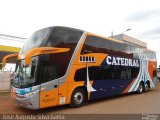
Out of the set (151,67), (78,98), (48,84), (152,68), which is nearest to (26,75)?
(48,84)

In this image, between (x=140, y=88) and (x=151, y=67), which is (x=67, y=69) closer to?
(x=140, y=88)

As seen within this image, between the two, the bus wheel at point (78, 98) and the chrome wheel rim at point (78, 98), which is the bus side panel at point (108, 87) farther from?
the chrome wheel rim at point (78, 98)

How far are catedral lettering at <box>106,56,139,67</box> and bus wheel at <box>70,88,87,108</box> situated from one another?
288 centimetres

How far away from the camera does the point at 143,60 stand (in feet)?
Result: 59.4

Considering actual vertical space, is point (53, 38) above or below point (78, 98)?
above

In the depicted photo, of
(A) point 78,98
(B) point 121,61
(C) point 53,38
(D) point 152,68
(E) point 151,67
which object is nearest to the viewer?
(C) point 53,38

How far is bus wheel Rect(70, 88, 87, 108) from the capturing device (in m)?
11.1

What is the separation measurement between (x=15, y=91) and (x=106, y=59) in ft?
19.0

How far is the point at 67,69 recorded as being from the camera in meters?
10.8

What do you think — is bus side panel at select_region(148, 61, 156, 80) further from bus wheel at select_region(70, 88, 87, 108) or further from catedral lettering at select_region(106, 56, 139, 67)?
bus wheel at select_region(70, 88, 87, 108)

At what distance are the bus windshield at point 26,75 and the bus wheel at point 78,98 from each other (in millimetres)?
2522

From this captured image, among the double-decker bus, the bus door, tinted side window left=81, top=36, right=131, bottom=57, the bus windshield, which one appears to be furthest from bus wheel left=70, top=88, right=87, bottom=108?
the bus windshield

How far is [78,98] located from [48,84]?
89.3 inches

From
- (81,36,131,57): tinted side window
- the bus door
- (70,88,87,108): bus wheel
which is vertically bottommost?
(70,88,87,108): bus wheel
